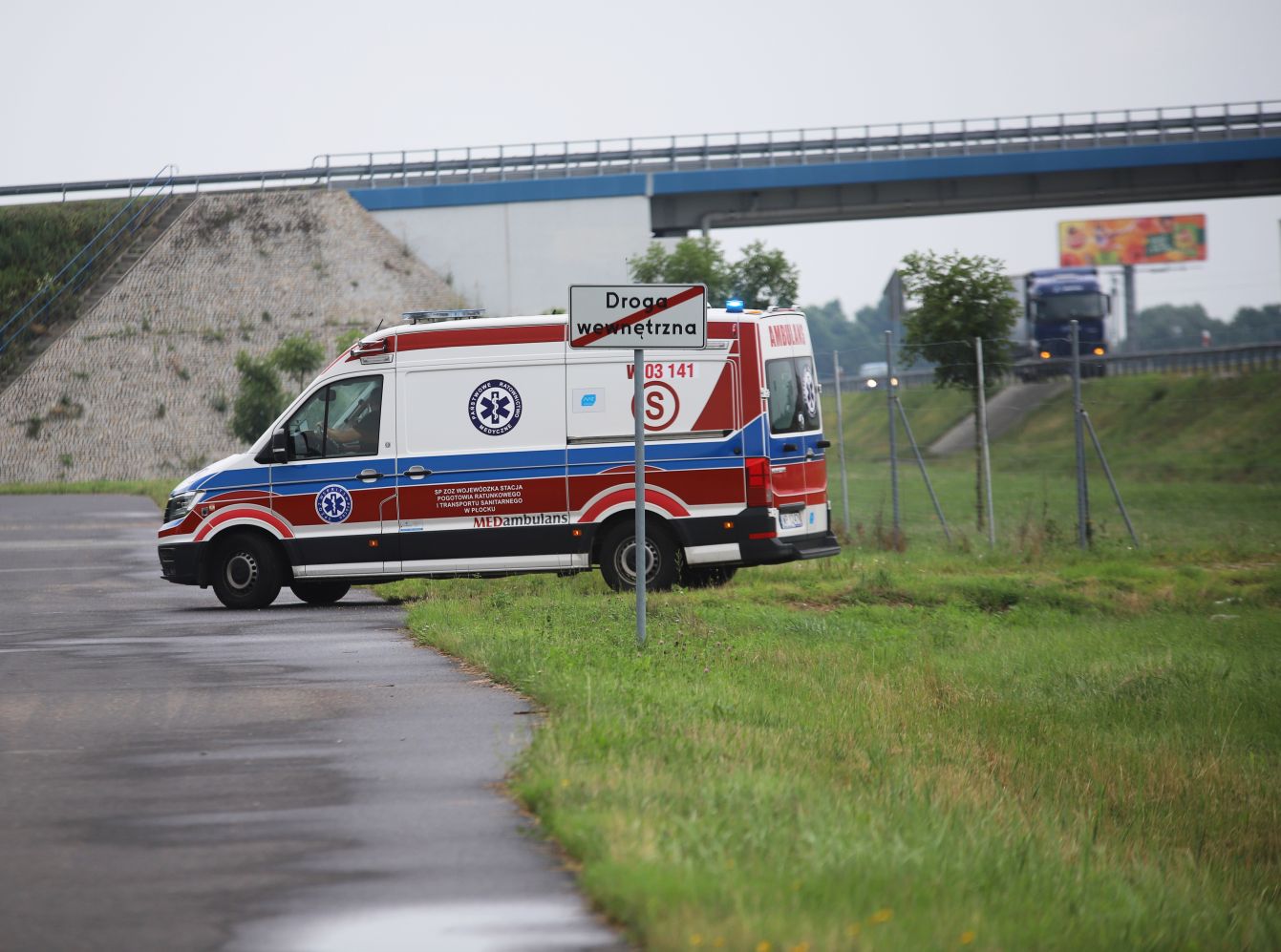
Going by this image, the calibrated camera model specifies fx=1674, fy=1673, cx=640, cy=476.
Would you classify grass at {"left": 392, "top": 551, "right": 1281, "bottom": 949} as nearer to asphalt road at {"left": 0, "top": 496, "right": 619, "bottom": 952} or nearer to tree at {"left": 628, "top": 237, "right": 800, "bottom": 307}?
asphalt road at {"left": 0, "top": 496, "right": 619, "bottom": 952}

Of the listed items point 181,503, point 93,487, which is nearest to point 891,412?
point 181,503

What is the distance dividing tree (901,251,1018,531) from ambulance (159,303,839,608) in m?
7.04

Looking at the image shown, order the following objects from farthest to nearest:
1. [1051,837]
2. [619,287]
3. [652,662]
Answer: [619,287]
[652,662]
[1051,837]

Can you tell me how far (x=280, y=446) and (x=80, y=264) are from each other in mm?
51129

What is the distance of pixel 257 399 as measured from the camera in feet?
156

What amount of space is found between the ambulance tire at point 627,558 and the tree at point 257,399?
106 ft

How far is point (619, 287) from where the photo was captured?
11.8m

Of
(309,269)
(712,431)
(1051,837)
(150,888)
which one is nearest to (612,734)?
(1051,837)

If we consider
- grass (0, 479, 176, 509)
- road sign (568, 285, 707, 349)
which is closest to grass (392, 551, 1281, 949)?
road sign (568, 285, 707, 349)

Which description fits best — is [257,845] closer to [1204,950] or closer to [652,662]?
[1204,950]

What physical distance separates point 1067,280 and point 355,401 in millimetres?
50667

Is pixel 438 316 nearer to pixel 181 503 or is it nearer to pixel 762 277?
pixel 181 503

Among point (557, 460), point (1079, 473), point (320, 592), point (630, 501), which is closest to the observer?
point (630, 501)

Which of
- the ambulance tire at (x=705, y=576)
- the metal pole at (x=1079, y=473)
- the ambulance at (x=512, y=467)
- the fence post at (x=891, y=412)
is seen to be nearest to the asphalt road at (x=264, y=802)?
the ambulance at (x=512, y=467)
